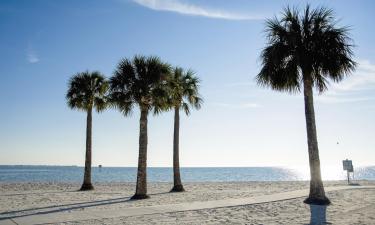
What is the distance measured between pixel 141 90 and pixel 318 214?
448 inches

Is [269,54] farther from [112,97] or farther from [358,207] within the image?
[112,97]

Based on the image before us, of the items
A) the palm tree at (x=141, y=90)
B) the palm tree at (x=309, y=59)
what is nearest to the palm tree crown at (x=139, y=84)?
the palm tree at (x=141, y=90)

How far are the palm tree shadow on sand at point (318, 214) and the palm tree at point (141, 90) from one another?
9.30m

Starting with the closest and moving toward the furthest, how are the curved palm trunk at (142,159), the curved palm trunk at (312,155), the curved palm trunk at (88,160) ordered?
the curved palm trunk at (312,155) < the curved palm trunk at (142,159) < the curved palm trunk at (88,160)

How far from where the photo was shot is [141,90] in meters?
20.1

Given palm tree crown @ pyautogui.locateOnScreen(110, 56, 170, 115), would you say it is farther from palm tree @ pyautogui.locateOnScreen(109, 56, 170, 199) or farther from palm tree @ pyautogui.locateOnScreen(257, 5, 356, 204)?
palm tree @ pyautogui.locateOnScreen(257, 5, 356, 204)

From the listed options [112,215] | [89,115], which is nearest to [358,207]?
[112,215]

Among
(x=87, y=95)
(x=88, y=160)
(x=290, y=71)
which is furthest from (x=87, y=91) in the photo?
(x=290, y=71)

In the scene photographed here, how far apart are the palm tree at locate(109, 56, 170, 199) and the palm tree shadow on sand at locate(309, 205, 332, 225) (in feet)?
30.5

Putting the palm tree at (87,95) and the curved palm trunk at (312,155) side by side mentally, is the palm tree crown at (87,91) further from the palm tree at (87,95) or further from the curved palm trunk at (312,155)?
the curved palm trunk at (312,155)

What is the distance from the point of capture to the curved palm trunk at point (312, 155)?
50.5 ft

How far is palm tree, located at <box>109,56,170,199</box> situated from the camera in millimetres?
20078

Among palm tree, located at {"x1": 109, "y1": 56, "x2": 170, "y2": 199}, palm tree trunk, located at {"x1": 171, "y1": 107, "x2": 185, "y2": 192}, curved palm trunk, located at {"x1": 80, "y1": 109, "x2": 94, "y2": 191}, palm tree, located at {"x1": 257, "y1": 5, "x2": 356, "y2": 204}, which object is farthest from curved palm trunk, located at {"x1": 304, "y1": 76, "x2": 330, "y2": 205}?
curved palm trunk, located at {"x1": 80, "y1": 109, "x2": 94, "y2": 191}

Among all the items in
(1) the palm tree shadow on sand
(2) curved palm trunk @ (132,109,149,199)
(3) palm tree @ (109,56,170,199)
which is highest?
(3) palm tree @ (109,56,170,199)
